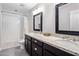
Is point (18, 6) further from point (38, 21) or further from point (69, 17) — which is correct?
point (69, 17)

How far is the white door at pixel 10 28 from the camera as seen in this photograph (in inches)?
176

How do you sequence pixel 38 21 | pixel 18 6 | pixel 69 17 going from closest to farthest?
pixel 69 17 → pixel 38 21 → pixel 18 6

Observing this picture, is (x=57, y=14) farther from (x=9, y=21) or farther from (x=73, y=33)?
(x=9, y=21)

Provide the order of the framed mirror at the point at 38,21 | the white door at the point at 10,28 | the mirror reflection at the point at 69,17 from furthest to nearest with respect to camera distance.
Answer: the white door at the point at 10,28 → the framed mirror at the point at 38,21 → the mirror reflection at the point at 69,17

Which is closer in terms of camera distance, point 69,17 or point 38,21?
point 69,17

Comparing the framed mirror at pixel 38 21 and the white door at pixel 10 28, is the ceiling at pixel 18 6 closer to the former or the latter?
the white door at pixel 10 28

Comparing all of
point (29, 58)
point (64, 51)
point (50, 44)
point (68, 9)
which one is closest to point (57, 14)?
point (68, 9)

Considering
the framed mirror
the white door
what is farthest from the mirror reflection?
the white door

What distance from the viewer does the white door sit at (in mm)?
4464

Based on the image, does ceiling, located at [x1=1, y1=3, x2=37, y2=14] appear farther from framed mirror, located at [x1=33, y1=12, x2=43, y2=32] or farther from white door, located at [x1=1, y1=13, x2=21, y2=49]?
framed mirror, located at [x1=33, y1=12, x2=43, y2=32]

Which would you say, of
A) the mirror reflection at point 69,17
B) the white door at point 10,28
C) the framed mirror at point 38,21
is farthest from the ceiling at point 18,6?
the mirror reflection at point 69,17

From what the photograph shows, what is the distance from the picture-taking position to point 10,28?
469cm

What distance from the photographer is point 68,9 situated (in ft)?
5.94

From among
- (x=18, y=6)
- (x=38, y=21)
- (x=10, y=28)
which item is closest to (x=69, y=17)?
(x=38, y=21)
